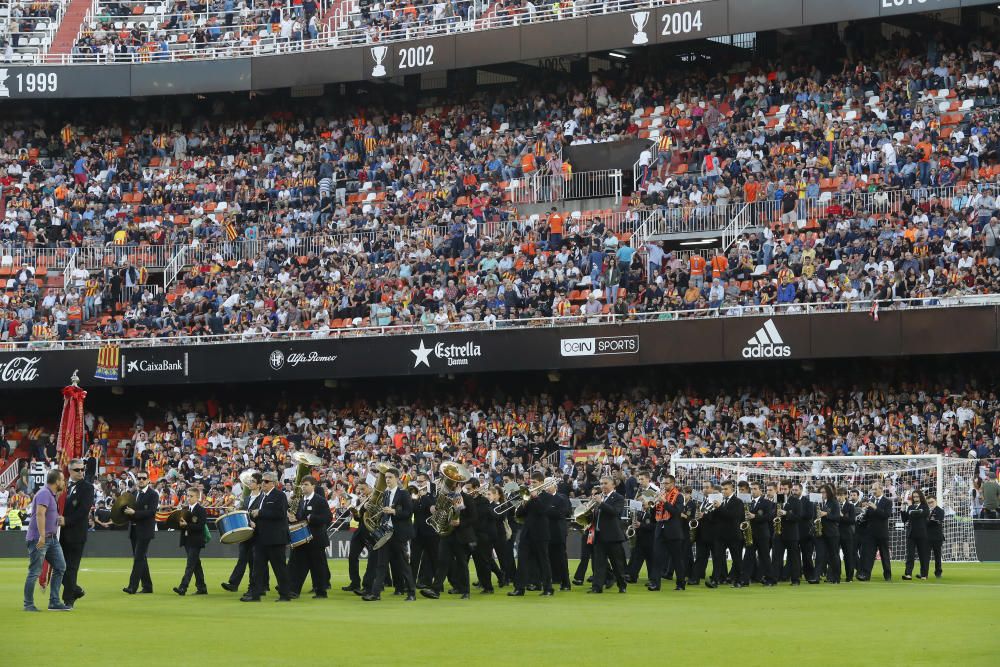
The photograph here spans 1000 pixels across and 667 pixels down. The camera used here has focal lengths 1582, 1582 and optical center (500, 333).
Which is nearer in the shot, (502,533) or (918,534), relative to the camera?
(502,533)

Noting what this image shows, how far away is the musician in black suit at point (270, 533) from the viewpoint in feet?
67.7

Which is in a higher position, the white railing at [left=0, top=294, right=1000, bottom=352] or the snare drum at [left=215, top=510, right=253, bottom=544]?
the white railing at [left=0, top=294, right=1000, bottom=352]

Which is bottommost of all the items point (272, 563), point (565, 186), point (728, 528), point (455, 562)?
point (455, 562)

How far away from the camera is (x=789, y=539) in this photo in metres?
25.0

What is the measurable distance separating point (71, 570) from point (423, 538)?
4849 mm

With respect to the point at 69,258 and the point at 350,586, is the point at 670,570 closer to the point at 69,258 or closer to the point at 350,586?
the point at 350,586

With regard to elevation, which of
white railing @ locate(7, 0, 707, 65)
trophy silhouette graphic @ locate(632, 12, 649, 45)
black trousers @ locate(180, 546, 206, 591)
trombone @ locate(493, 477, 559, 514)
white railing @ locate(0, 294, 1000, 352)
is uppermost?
white railing @ locate(7, 0, 707, 65)

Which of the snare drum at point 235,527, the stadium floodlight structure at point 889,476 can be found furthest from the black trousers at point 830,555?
the snare drum at point 235,527

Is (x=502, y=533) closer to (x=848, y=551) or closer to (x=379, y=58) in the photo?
(x=848, y=551)

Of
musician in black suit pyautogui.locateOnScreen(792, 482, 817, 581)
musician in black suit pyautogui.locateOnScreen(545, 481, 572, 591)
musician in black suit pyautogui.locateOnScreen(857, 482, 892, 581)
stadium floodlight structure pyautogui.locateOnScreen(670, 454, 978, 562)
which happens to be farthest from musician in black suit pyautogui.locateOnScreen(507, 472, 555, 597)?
stadium floodlight structure pyautogui.locateOnScreen(670, 454, 978, 562)

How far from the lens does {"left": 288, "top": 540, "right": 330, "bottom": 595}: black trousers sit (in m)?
22.1

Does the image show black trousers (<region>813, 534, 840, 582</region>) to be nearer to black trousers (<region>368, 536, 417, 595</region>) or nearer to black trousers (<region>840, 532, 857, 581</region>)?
black trousers (<region>840, 532, 857, 581</region>)

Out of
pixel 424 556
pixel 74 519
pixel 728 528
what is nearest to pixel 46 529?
pixel 74 519

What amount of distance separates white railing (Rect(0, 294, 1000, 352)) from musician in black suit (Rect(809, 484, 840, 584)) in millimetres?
10576
